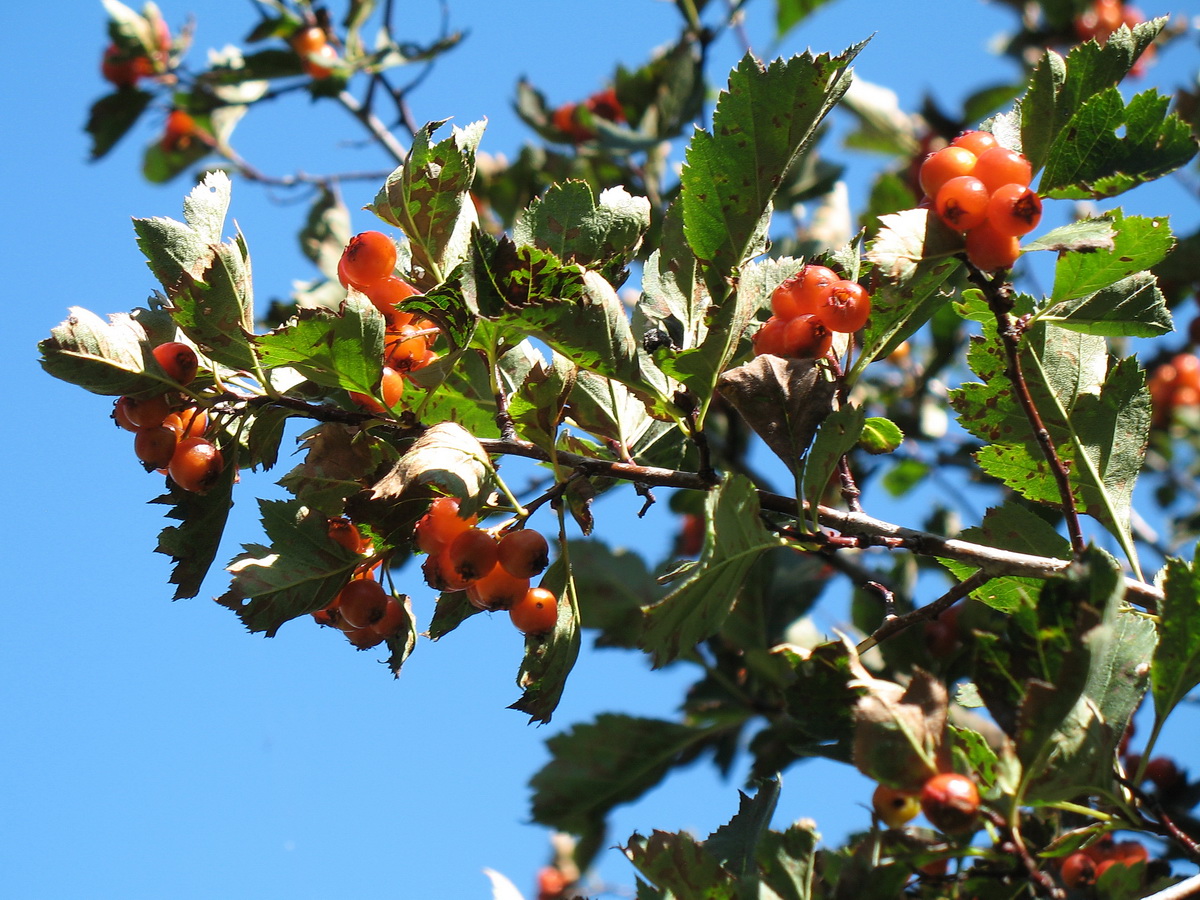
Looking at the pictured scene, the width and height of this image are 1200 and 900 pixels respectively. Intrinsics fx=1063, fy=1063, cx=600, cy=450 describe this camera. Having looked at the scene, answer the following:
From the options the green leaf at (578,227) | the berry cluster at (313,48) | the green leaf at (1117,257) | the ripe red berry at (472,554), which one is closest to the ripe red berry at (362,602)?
the ripe red berry at (472,554)

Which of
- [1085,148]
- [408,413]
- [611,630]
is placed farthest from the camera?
[611,630]

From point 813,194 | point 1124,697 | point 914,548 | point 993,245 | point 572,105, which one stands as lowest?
point 1124,697

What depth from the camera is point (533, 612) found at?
1603 millimetres

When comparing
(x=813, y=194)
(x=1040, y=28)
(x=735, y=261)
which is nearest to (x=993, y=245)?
(x=735, y=261)

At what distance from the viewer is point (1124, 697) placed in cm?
144

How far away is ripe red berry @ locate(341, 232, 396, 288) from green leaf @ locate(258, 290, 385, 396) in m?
0.13

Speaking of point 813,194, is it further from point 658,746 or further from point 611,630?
point 658,746

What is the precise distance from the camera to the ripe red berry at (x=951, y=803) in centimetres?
121

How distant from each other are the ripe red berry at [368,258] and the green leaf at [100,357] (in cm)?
33

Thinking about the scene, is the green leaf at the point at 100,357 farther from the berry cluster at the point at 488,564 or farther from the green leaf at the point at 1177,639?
the green leaf at the point at 1177,639

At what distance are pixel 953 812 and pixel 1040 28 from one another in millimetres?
6497

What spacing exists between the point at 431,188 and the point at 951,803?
112 centimetres

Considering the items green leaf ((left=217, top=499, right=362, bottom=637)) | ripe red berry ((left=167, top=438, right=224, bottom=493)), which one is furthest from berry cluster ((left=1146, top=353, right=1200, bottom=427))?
ripe red berry ((left=167, top=438, right=224, bottom=493))

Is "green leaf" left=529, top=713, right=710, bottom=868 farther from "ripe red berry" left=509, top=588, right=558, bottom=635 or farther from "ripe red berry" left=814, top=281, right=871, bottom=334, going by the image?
"ripe red berry" left=814, top=281, right=871, bottom=334
